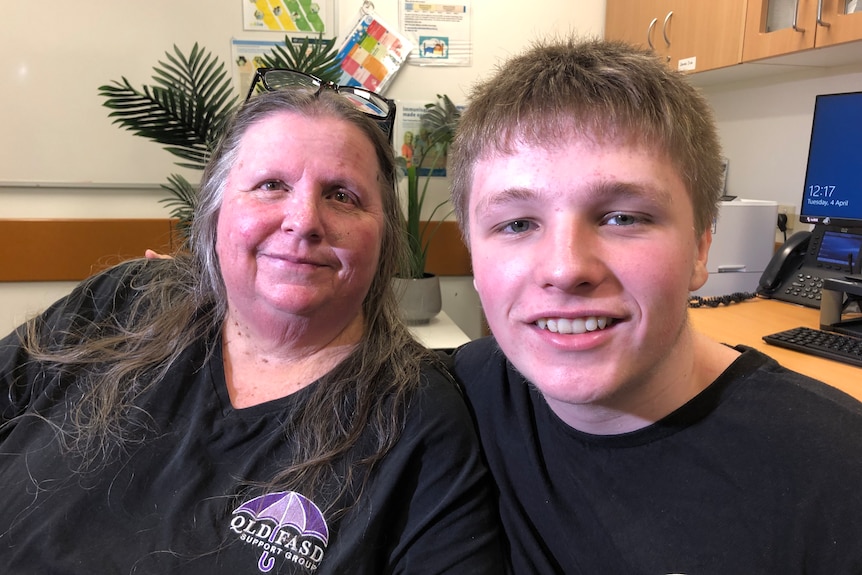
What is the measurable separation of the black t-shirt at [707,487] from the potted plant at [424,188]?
1.41 m

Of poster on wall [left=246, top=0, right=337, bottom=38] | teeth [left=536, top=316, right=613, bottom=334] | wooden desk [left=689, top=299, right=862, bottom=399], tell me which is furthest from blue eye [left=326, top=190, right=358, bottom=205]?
poster on wall [left=246, top=0, right=337, bottom=38]

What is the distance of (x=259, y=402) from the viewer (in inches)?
41.6

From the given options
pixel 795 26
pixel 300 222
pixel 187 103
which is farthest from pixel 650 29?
pixel 300 222

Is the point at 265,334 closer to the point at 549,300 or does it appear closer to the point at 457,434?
the point at 457,434

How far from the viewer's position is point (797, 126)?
2.30m

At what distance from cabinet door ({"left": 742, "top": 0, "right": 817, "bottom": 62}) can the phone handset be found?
609 millimetres

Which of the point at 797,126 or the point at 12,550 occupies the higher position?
the point at 797,126

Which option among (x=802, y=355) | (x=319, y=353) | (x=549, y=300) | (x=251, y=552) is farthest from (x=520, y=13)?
(x=251, y=552)

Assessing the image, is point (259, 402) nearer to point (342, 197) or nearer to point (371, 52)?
point (342, 197)

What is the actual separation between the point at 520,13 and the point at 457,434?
2.51 metres

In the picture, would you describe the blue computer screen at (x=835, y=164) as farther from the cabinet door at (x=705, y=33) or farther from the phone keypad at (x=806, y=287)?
the cabinet door at (x=705, y=33)

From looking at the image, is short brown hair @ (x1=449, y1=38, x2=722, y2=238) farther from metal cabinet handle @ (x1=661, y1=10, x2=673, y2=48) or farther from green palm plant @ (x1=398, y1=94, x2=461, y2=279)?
metal cabinet handle @ (x1=661, y1=10, x2=673, y2=48)

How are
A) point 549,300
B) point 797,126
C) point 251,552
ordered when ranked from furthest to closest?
point 797,126, point 251,552, point 549,300

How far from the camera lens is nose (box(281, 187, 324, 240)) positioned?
1.00 metres
